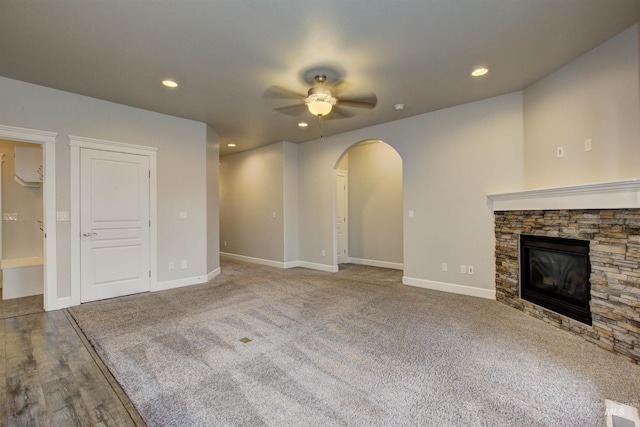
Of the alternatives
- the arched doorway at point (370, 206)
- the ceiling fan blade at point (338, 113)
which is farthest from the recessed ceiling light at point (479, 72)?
the arched doorway at point (370, 206)

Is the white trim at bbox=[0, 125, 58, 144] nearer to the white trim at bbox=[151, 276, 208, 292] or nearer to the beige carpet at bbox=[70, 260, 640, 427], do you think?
the beige carpet at bbox=[70, 260, 640, 427]

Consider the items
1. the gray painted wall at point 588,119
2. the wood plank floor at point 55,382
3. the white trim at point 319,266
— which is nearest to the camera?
the wood plank floor at point 55,382

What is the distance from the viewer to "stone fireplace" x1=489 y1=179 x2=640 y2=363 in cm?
236

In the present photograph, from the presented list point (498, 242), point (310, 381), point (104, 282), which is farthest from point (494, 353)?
point (104, 282)

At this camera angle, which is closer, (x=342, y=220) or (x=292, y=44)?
(x=292, y=44)

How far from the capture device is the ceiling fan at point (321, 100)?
124 inches

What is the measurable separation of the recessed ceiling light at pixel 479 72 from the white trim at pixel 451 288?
9.15ft

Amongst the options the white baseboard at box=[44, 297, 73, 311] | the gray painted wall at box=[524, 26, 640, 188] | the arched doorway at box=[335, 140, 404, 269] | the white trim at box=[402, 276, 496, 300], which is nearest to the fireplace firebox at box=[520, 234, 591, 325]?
the white trim at box=[402, 276, 496, 300]

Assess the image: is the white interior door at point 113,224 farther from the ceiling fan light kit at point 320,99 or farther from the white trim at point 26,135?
the ceiling fan light kit at point 320,99

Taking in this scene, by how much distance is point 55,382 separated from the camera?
2102mm

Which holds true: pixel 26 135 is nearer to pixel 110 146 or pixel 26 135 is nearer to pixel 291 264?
pixel 110 146

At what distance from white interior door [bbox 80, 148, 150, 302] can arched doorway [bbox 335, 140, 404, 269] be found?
3.47m

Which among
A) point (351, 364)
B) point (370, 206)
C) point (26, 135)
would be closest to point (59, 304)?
point (26, 135)

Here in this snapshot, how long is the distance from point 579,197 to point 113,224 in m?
5.59
